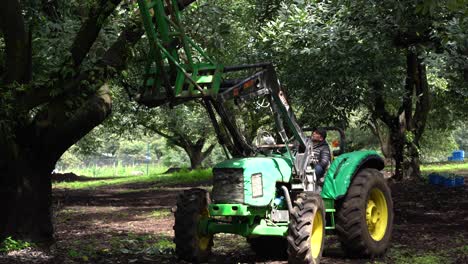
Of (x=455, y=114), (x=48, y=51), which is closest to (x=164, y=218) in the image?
(x=48, y=51)

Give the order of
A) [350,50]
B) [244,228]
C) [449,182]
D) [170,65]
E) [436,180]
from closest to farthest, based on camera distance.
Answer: [170,65] → [244,228] → [350,50] → [449,182] → [436,180]

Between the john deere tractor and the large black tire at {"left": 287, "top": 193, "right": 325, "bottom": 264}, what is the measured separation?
1 cm

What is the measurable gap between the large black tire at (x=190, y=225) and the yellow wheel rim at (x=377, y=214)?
103 inches

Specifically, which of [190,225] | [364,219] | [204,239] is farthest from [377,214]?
[190,225]

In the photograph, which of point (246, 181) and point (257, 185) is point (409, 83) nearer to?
point (257, 185)

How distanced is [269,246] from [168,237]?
2830 millimetres

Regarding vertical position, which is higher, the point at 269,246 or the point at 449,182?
the point at 449,182

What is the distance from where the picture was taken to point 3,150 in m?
8.41

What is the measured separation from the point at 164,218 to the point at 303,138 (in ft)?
22.9

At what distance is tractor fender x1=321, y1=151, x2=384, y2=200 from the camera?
9.02 m

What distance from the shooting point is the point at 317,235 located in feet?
27.5

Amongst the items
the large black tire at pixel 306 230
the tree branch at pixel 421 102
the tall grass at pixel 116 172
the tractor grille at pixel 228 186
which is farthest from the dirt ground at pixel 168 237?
the tall grass at pixel 116 172

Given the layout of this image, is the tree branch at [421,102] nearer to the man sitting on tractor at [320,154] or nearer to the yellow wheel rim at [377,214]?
the yellow wheel rim at [377,214]

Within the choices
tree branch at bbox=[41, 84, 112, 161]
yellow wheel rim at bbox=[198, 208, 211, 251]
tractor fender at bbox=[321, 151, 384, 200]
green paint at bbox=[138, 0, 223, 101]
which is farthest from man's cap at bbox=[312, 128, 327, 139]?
tree branch at bbox=[41, 84, 112, 161]
